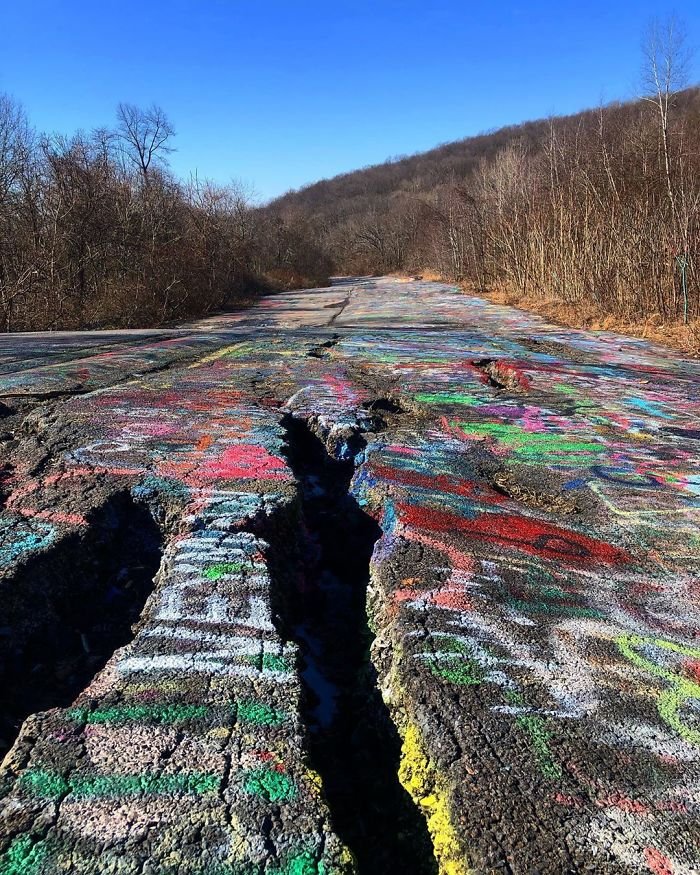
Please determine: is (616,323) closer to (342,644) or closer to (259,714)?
(342,644)

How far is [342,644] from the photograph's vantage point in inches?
83.8

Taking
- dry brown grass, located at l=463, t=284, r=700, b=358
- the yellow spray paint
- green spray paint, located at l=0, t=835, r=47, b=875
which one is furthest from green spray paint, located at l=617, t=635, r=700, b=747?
dry brown grass, located at l=463, t=284, r=700, b=358

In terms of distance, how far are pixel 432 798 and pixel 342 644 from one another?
80 centimetres

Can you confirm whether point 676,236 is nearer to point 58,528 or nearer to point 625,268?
point 625,268

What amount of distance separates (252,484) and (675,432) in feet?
10.3

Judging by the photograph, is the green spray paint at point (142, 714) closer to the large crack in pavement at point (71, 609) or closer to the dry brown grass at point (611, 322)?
the large crack in pavement at point (71, 609)

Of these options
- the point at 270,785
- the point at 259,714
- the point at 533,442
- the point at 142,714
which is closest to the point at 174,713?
the point at 142,714

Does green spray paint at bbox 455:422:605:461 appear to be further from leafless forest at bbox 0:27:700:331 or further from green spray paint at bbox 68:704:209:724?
leafless forest at bbox 0:27:700:331

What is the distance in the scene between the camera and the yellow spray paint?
120 cm

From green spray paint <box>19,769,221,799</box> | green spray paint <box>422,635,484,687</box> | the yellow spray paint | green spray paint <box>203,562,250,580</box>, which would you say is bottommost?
the yellow spray paint

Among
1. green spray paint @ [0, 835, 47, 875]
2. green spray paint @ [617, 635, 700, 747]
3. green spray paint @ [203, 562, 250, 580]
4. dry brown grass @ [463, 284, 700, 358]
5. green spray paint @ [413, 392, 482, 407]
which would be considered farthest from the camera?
dry brown grass @ [463, 284, 700, 358]

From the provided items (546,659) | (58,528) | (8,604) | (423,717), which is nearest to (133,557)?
(58,528)

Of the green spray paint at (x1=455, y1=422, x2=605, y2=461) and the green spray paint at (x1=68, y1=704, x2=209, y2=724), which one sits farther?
the green spray paint at (x1=455, y1=422, x2=605, y2=461)

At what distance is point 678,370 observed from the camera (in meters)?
7.21
